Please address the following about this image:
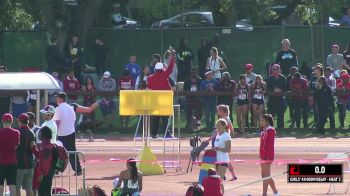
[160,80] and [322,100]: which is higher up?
[160,80]

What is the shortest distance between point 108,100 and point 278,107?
15.8 ft

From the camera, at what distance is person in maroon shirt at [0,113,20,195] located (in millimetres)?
21203

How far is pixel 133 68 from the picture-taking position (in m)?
37.6

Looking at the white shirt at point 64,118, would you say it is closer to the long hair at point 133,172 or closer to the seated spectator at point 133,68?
the long hair at point 133,172

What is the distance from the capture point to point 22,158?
21.6 metres

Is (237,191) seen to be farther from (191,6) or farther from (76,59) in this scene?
(191,6)

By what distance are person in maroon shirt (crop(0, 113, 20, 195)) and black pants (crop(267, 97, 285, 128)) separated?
48.3 ft

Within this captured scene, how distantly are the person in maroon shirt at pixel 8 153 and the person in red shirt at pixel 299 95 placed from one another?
14901 millimetres

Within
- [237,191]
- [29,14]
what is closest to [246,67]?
[29,14]

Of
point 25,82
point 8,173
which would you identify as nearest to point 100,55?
point 25,82

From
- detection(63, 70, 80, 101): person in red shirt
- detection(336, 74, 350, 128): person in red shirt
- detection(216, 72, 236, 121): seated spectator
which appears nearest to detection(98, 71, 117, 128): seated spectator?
detection(63, 70, 80, 101): person in red shirt

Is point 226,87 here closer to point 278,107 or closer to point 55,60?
point 278,107

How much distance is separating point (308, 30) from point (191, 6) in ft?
38.6

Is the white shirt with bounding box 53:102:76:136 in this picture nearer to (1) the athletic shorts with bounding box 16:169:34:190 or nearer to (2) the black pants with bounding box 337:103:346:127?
(1) the athletic shorts with bounding box 16:169:34:190
